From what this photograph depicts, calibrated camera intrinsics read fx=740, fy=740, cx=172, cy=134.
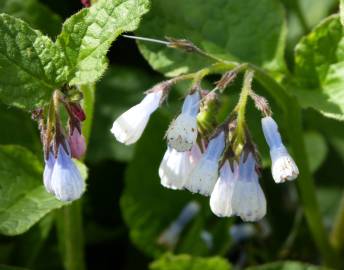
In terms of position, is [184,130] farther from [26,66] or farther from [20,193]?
[20,193]

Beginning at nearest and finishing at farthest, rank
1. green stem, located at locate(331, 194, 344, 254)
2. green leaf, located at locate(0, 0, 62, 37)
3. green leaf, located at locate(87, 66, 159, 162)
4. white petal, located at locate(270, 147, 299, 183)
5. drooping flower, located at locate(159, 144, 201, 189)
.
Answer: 1. white petal, located at locate(270, 147, 299, 183)
2. drooping flower, located at locate(159, 144, 201, 189)
3. green leaf, located at locate(0, 0, 62, 37)
4. green stem, located at locate(331, 194, 344, 254)
5. green leaf, located at locate(87, 66, 159, 162)

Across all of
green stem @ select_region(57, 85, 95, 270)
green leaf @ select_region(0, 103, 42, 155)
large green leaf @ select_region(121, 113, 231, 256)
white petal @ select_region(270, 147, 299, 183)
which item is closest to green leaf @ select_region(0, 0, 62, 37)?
green leaf @ select_region(0, 103, 42, 155)

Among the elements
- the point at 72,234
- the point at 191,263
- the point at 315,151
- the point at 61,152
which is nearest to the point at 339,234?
the point at 315,151

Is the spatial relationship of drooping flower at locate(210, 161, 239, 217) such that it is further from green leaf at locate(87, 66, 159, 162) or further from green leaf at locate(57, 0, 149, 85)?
green leaf at locate(87, 66, 159, 162)

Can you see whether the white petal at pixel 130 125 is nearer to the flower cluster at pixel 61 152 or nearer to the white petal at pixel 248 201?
the flower cluster at pixel 61 152

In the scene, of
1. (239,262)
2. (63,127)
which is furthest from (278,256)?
(63,127)

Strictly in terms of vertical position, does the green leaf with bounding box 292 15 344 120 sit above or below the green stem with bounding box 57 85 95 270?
above
